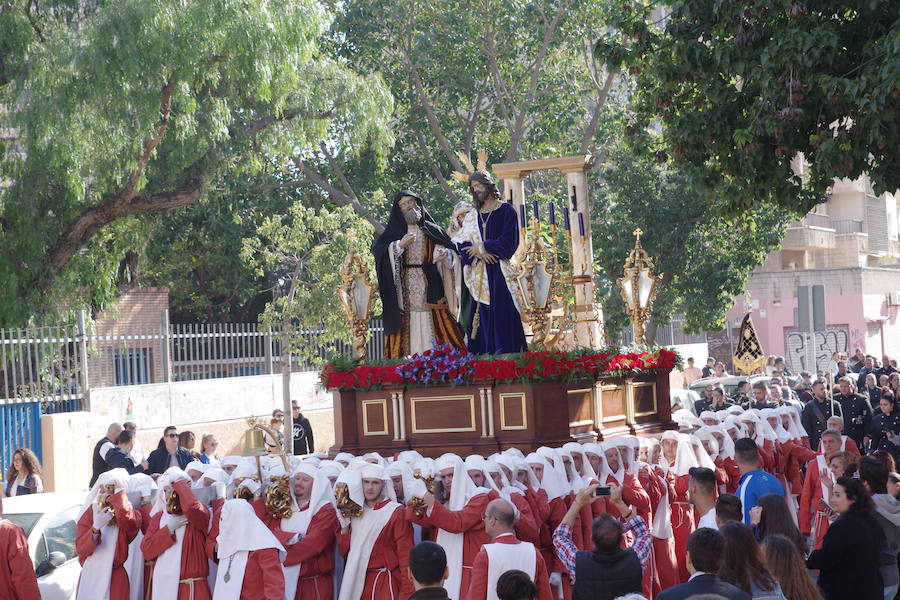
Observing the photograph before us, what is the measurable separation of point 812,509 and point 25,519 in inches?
258

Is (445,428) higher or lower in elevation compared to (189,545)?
higher

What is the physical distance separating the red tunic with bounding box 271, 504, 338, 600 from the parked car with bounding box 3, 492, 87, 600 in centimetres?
190

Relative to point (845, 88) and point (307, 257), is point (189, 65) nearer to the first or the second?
point (307, 257)

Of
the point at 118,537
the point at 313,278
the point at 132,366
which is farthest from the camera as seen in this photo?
the point at 313,278

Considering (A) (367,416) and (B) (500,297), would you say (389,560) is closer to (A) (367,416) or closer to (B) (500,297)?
(A) (367,416)

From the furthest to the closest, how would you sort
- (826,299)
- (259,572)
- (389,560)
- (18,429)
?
(826,299) < (18,429) < (389,560) < (259,572)

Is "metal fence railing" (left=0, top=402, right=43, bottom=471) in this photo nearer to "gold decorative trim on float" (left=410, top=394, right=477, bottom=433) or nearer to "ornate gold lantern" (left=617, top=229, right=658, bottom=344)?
"gold decorative trim on float" (left=410, top=394, right=477, bottom=433)

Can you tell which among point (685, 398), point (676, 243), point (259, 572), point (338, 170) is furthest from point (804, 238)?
point (259, 572)

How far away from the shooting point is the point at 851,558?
7352 mm

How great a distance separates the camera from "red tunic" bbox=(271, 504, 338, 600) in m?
9.05

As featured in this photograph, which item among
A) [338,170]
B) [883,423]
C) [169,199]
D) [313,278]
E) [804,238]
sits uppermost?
[338,170]

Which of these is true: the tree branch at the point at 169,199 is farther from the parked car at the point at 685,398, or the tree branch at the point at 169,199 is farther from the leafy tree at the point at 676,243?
the leafy tree at the point at 676,243

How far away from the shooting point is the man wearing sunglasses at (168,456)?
13.4 m

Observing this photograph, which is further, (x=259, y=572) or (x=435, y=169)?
(x=435, y=169)
